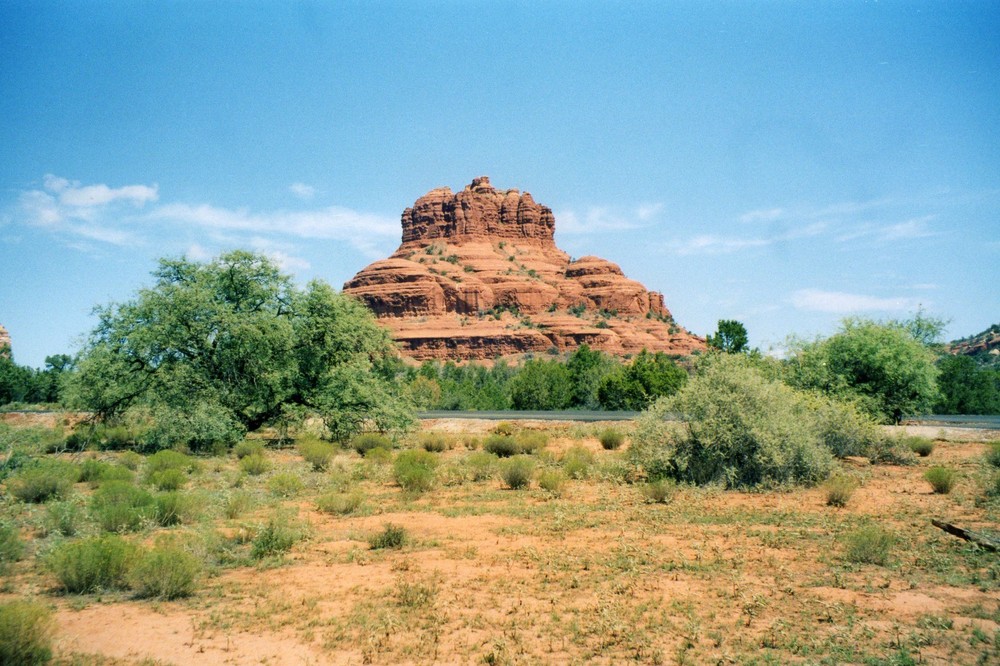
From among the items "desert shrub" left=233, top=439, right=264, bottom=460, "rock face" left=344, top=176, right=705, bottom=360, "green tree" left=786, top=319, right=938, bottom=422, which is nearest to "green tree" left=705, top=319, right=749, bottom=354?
"green tree" left=786, top=319, right=938, bottom=422

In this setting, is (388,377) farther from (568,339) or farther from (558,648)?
(568,339)

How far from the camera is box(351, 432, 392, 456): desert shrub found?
2878 centimetres

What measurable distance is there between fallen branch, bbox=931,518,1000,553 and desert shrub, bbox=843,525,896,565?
1.59 meters

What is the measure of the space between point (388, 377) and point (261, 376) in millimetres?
7384

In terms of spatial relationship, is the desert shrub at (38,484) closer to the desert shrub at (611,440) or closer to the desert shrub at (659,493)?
the desert shrub at (659,493)

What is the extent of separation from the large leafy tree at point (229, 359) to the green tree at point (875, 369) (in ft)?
65.1

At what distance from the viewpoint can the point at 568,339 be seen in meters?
138

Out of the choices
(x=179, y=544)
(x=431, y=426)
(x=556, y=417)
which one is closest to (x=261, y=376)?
(x=431, y=426)

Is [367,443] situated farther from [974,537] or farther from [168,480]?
[974,537]

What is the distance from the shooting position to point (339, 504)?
1638 cm

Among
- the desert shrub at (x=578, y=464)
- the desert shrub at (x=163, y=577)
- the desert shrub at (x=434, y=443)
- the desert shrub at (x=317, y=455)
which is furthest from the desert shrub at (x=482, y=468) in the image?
the desert shrub at (x=163, y=577)

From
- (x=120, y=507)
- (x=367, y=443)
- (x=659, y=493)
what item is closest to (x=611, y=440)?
(x=367, y=443)

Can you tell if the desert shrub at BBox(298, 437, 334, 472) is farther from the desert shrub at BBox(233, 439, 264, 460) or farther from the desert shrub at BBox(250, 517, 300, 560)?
the desert shrub at BBox(250, 517, 300, 560)

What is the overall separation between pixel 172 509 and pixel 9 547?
3.56 m
